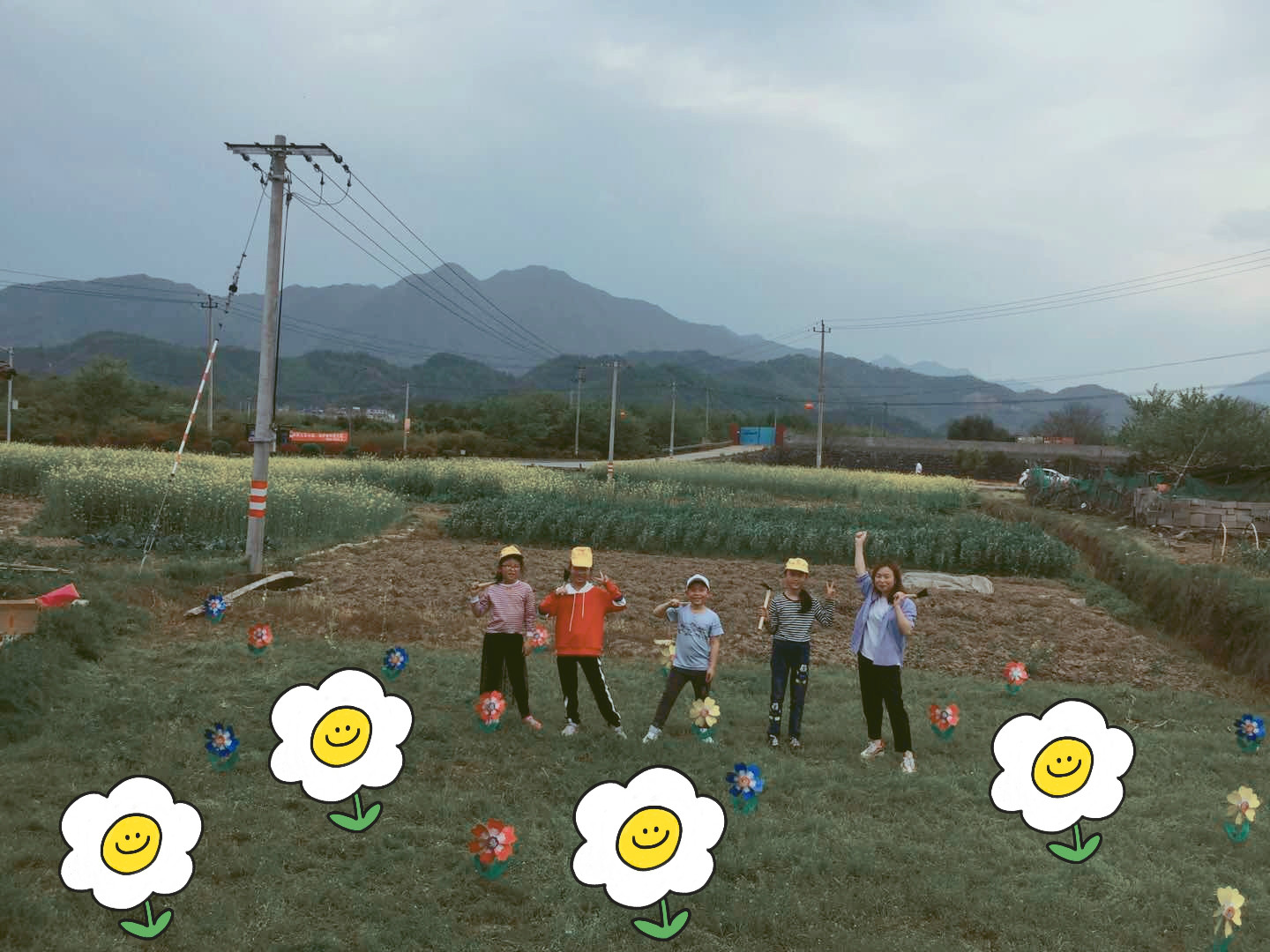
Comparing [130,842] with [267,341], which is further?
[267,341]

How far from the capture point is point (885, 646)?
6.82m

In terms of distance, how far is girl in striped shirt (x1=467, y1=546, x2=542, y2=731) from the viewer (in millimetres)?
7195

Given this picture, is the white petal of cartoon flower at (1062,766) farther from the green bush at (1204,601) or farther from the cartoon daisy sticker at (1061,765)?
the green bush at (1204,601)

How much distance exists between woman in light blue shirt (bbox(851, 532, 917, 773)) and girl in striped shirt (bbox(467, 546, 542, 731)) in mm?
2630

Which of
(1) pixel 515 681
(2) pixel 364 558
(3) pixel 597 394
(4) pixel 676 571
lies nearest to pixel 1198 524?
(4) pixel 676 571

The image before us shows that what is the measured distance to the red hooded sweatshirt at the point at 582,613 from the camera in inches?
275

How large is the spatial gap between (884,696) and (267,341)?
1187cm

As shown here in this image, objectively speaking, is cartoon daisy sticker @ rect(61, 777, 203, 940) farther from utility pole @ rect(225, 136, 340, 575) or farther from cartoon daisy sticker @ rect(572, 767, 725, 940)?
utility pole @ rect(225, 136, 340, 575)

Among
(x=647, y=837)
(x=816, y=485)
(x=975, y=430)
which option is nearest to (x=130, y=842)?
(x=647, y=837)

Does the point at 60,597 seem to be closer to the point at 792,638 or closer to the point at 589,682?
the point at 589,682

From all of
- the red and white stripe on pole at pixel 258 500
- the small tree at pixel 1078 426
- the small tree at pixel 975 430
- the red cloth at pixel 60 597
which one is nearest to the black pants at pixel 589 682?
the red cloth at pixel 60 597

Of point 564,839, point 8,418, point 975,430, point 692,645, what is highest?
point 975,430

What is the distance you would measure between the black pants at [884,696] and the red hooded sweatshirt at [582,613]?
2.00 meters

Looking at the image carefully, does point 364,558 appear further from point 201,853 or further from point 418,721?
point 201,853
